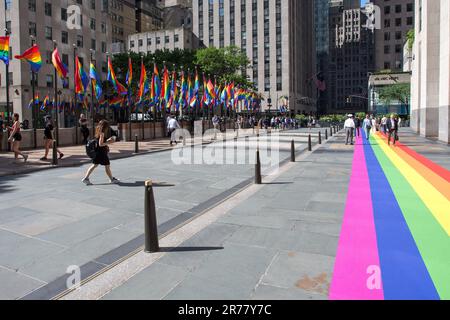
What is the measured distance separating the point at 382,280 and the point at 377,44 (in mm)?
117699

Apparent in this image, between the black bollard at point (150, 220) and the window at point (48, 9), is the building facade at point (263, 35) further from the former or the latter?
the black bollard at point (150, 220)

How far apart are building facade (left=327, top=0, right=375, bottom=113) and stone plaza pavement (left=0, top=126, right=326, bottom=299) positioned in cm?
16724

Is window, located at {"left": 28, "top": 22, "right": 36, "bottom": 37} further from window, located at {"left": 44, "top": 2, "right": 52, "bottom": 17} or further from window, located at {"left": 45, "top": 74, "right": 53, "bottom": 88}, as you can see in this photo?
window, located at {"left": 45, "top": 74, "right": 53, "bottom": 88}

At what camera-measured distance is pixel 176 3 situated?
124 metres

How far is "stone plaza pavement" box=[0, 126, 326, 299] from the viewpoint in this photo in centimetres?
478

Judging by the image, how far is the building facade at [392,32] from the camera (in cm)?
10650

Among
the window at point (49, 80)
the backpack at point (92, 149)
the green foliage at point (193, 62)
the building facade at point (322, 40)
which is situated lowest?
the backpack at point (92, 149)

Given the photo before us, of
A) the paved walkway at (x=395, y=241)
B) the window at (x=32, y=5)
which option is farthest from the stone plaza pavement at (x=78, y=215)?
the window at (x=32, y=5)

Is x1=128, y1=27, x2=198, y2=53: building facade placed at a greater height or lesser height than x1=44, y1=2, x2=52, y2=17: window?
A: greater

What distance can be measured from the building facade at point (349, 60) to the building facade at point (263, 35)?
7096cm

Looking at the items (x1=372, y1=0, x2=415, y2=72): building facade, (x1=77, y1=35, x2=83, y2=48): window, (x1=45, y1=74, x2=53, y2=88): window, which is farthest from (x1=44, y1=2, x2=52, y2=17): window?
(x1=372, y1=0, x2=415, y2=72): building facade

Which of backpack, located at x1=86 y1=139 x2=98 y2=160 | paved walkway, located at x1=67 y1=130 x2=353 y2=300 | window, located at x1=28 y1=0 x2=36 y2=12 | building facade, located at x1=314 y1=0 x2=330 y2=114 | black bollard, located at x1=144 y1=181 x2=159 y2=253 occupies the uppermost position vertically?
building facade, located at x1=314 y1=0 x2=330 y2=114

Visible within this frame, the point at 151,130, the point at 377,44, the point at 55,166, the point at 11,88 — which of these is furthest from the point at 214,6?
the point at 55,166
